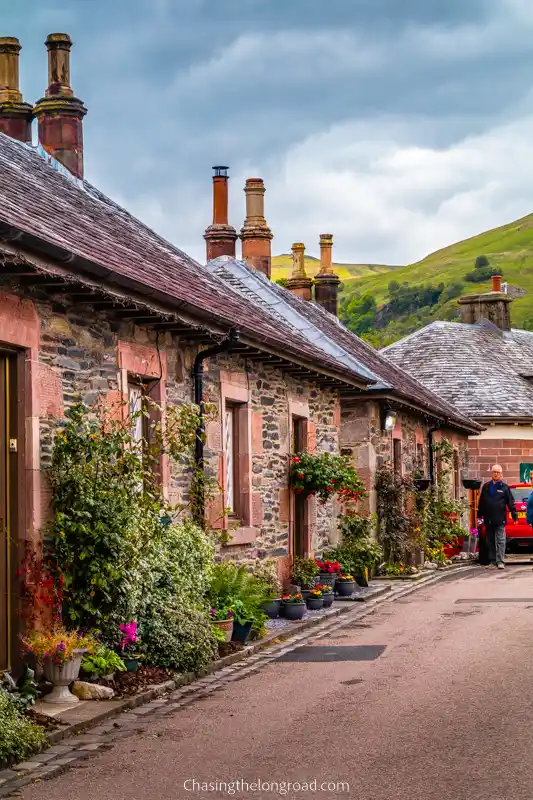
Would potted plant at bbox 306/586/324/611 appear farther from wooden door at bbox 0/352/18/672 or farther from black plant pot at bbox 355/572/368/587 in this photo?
wooden door at bbox 0/352/18/672

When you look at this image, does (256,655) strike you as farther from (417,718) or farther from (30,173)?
(30,173)

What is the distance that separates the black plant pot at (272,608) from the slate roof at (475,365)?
2271 cm

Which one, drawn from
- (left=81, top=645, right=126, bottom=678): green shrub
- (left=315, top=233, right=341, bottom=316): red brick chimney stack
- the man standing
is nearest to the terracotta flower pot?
(left=81, top=645, right=126, bottom=678): green shrub

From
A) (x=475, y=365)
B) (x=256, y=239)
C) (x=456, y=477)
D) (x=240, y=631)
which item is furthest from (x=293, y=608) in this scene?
(x=475, y=365)

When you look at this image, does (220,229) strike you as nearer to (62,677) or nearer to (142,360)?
(142,360)

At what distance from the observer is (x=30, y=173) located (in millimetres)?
14602

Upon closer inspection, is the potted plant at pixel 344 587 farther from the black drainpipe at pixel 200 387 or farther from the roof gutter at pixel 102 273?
the black drainpipe at pixel 200 387

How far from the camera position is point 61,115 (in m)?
17.7

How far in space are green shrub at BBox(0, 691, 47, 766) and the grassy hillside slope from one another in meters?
133

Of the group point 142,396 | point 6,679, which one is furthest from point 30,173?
point 6,679

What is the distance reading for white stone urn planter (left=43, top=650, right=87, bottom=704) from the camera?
9.43 m

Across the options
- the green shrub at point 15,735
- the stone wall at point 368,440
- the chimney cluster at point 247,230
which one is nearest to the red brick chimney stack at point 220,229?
the chimney cluster at point 247,230

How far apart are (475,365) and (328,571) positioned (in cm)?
2330

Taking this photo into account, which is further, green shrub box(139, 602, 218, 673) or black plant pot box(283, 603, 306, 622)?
black plant pot box(283, 603, 306, 622)
